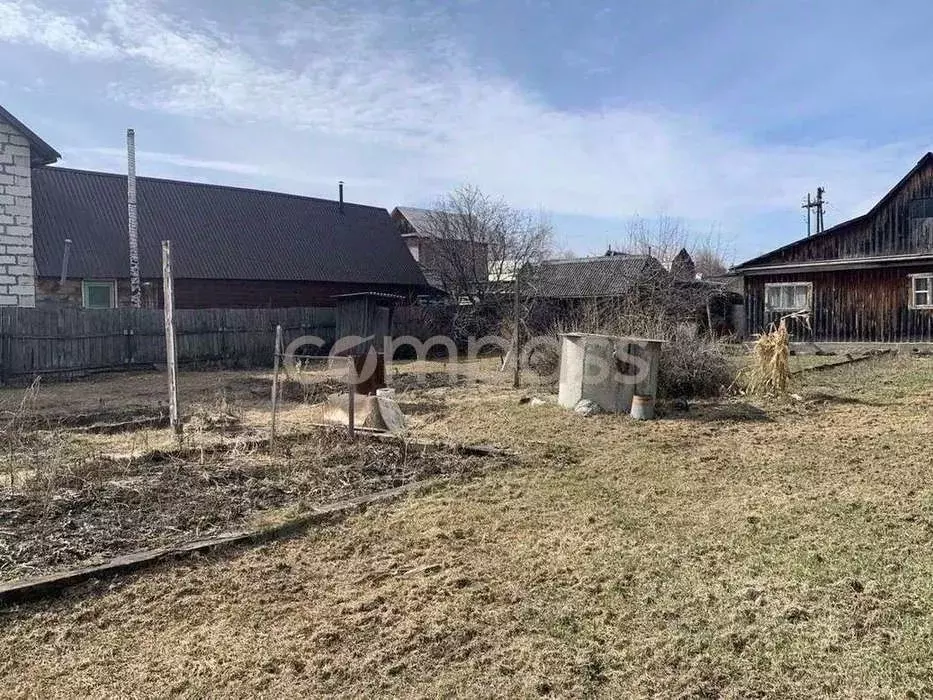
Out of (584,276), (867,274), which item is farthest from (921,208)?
(584,276)

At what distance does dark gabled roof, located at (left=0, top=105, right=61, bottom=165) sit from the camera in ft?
50.2

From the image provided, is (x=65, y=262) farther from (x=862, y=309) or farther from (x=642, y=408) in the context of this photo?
(x=862, y=309)

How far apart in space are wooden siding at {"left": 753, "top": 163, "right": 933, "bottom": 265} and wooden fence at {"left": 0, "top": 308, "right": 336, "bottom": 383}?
48.4 feet

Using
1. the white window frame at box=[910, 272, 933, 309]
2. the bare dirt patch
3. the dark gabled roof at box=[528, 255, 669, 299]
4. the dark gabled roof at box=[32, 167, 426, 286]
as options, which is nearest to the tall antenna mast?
the dark gabled roof at box=[32, 167, 426, 286]

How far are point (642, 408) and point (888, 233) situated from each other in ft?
46.0

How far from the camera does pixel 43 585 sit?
3.55m

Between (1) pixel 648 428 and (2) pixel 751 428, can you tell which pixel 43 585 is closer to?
(1) pixel 648 428

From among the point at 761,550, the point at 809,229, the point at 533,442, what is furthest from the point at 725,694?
the point at 809,229

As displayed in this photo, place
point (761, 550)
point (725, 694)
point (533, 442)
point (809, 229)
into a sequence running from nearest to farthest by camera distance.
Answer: point (725, 694) → point (761, 550) → point (533, 442) → point (809, 229)

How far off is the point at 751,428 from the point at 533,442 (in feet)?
9.43

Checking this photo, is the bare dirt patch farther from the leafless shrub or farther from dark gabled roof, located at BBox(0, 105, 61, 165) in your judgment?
dark gabled roof, located at BBox(0, 105, 61, 165)

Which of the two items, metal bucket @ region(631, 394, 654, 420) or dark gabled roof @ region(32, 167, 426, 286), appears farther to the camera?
dark gabled roof @ region(32, 167, 426, 286)

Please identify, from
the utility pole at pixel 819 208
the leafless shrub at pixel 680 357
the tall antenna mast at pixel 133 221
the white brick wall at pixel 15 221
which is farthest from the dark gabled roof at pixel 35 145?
the utility pole at pixel 819 208

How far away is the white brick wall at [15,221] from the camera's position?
50.9ft
